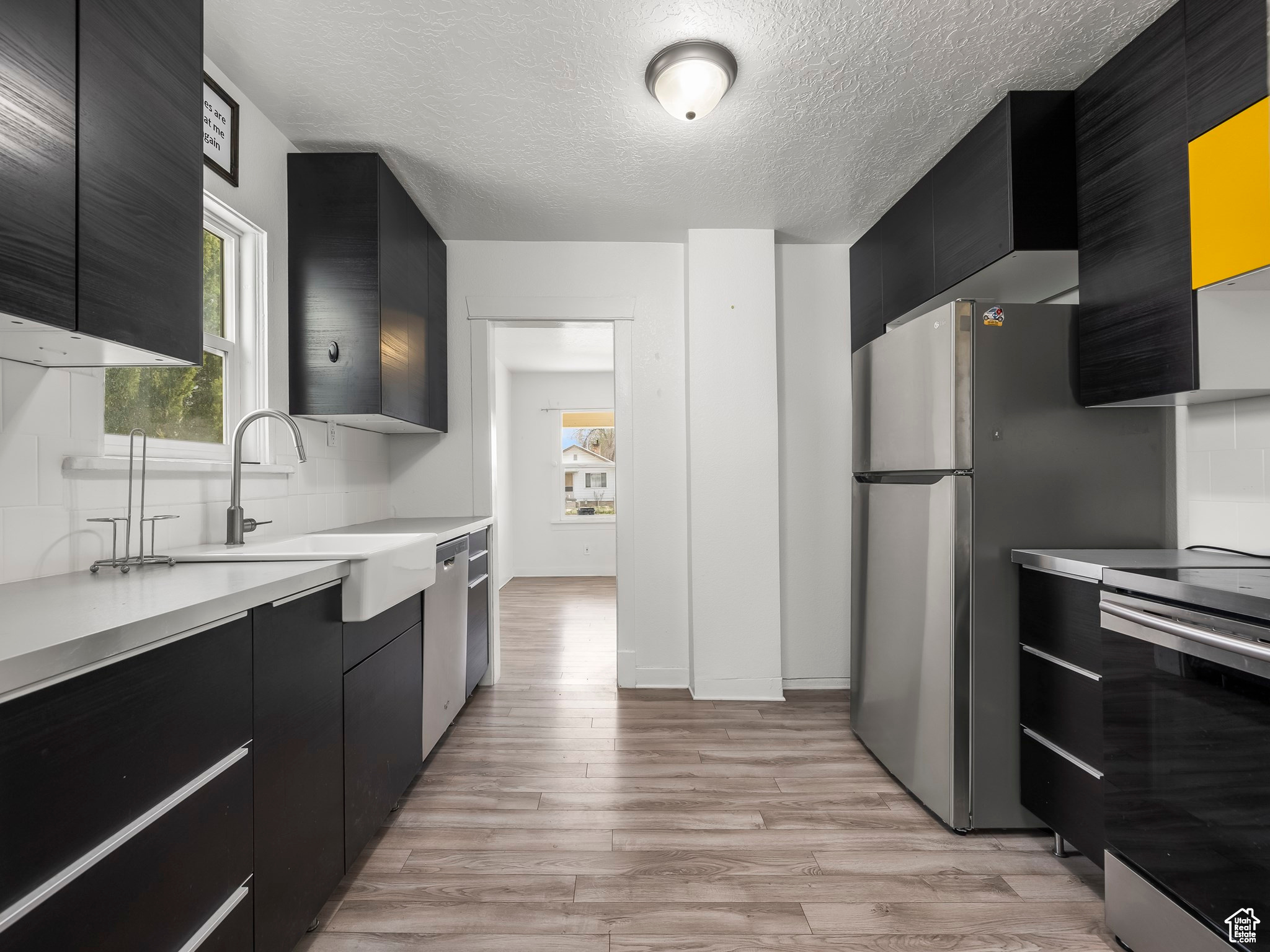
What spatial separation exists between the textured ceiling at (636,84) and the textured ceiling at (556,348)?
209 cm

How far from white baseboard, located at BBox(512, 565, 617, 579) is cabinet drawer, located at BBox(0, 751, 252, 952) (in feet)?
20.1

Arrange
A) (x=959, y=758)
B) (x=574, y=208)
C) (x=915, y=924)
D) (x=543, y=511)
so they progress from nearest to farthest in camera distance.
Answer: (x=915, y=924), (x=959, y=758), (x=574, y=208), (x=543, y=511)

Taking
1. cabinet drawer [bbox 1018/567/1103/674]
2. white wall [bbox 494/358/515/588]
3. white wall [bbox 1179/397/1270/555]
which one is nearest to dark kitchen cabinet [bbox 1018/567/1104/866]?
cabinet drawer [bbox 1018/567/1103/674]

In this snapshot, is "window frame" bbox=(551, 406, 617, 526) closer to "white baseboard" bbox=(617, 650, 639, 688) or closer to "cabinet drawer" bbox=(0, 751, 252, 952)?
"white baseboard" bbox=(617, 650, 639, 688)

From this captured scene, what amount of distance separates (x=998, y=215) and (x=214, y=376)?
2.69 meters

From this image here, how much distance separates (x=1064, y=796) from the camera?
176 cm

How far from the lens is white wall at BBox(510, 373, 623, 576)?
7.32 m

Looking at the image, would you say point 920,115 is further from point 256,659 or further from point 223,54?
point 256,659

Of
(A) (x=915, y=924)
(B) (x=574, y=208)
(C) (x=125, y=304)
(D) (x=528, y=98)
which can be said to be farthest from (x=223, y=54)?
(A) (x=915, y=924)

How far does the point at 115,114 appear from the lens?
3.83 feet

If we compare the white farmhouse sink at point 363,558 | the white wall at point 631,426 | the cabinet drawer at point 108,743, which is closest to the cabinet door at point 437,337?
the white wall at point 631,426

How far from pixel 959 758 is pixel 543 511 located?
5.83 m

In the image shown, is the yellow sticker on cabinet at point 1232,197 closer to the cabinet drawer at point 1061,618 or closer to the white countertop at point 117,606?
the cabinet drawer at point 1061,618

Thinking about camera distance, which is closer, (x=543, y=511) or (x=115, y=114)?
(x=115, y=114)
